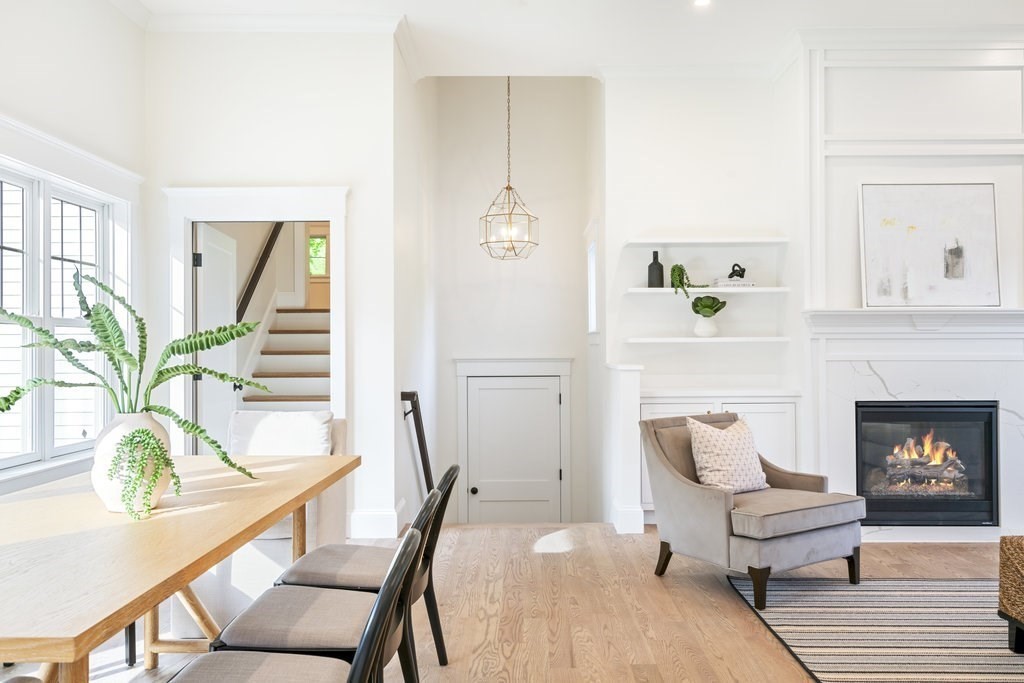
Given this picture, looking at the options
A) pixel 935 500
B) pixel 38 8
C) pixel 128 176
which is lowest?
pixel 935 500

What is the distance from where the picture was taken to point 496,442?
6.80 m

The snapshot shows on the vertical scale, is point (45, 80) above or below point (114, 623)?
above

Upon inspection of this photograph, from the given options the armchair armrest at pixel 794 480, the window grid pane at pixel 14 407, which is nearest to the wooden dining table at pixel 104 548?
the window grid pane at pixel 14 407

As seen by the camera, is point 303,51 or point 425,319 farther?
point 425,319

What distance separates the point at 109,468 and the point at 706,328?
3.94 meters

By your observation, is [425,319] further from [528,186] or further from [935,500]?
[935,500]

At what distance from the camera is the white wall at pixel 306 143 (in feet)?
14.5

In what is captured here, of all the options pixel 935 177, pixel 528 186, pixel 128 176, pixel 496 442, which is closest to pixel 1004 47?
pixel 935 177

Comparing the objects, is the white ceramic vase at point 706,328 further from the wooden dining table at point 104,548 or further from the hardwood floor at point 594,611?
the wooden dining table at point 104,548

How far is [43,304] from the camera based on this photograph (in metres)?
3.50

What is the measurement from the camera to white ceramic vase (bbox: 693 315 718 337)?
4.96 metres

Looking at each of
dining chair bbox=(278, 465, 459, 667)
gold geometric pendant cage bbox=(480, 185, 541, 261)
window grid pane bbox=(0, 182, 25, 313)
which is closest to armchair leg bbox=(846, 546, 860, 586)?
dining chair bbox=(278, 465, 459, 667)

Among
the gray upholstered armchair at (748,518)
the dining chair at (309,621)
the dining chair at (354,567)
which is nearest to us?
the dining chair at (309,621)

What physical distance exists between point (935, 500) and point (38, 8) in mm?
5560
